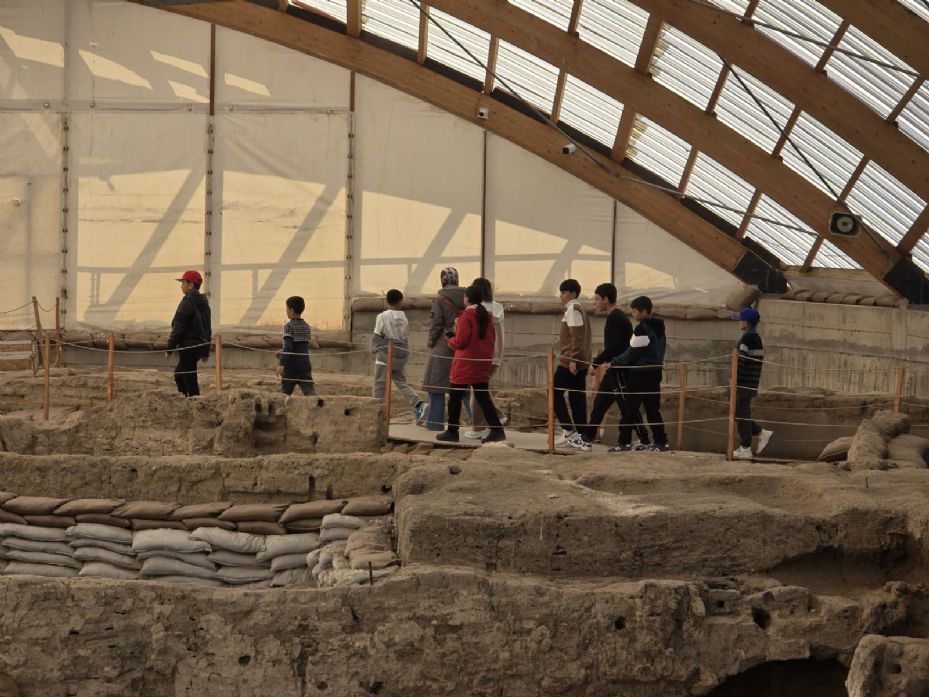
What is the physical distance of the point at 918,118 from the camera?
49.6 feet

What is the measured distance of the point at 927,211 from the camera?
A: 16094 mm

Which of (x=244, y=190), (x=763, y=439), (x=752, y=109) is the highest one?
(x=752, y=109)

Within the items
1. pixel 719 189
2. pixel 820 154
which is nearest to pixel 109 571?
pixel 820 154

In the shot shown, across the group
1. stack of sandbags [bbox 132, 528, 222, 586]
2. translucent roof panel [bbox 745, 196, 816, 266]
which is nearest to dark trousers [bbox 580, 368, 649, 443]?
stack of sandbags [bbox 132, 528, 222, 586]

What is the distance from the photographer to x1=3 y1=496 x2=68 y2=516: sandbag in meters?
10.3

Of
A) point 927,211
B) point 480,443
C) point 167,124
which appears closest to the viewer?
point 480,443

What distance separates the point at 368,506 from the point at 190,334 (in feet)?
Answer: 13.4

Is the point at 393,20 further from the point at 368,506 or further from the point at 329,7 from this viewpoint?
the point at 368,506

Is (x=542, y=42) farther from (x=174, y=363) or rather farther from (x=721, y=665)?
(x=721, y=665)

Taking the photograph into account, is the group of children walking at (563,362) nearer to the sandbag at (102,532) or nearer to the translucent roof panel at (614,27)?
the sandbag at (102,532)

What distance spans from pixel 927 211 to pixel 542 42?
455cm

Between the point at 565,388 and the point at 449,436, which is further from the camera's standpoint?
the point at 449,436

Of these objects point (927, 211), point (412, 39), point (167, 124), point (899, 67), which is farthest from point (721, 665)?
point (167, 124)

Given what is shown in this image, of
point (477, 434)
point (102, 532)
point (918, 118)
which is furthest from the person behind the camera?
point (918, 118)
